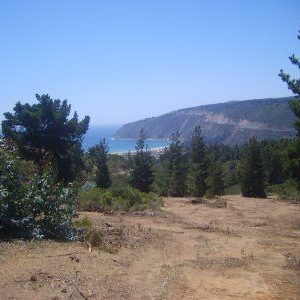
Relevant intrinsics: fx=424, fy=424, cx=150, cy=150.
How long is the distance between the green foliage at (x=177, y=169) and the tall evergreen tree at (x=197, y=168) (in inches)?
42.2

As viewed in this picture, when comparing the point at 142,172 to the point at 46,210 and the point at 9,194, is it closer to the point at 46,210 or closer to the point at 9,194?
the point at 46,210

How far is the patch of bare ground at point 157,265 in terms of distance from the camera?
7.27 metres

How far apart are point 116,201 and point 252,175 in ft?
88.0

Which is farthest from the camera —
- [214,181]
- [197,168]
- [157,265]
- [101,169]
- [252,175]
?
[214,181]

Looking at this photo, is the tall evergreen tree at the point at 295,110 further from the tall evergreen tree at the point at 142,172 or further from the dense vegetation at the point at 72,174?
the tall evergreen tree at the point at 142,172

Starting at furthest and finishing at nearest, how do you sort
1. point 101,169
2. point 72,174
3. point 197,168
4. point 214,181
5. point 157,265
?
1. point 214,181
2. point 197,168
3. point 101,169
4. point 72,174
5. point 157,265

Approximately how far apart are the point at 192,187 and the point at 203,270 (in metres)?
39.7

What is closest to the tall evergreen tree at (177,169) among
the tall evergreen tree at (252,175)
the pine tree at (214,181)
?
the pine tree at (214,181)

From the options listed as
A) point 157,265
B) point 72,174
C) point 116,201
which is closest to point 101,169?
point 72,174

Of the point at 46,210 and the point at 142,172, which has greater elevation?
the point at 46,210

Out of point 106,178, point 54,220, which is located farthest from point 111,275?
point 106,178

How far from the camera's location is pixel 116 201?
20328mm

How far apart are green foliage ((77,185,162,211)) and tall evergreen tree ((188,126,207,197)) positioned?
2507cm

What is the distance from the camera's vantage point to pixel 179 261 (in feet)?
32.7
